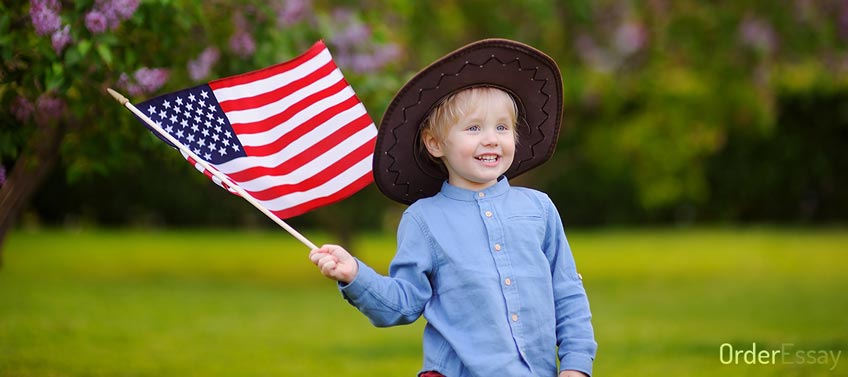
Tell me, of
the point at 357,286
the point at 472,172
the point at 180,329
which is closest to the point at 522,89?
the point at 472,172

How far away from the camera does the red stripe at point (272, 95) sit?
3.84 m

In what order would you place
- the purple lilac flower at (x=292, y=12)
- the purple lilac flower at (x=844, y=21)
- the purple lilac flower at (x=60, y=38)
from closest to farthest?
the purple lilac flower at (x=60, y=38) < the purple lilac flower at (x=292, y=12) < the purple lilac flower at (x=844, y=21)

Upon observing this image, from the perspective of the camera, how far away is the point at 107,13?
15.5 feet

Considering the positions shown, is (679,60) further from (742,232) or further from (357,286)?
(357,286)

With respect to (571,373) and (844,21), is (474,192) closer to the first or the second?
(571,373)

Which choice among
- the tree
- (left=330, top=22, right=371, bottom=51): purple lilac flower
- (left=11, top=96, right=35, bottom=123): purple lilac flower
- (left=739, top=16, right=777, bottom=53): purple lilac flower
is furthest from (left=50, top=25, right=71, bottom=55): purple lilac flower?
(left=739, top=16, right=777, bottom=53): purple lilac flower

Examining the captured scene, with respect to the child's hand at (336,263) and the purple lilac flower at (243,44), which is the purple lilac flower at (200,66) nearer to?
the purple lilac flower at (243,44)

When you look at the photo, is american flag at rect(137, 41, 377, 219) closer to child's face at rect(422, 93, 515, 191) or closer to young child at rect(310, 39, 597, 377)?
young child at rect(310, 39, 597, 377)

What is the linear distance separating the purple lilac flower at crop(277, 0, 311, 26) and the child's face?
12.9 ft

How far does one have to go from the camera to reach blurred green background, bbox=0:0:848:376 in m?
5.57

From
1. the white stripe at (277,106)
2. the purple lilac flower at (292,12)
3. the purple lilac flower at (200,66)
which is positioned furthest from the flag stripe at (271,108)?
the purple lilac flower at (292,12)

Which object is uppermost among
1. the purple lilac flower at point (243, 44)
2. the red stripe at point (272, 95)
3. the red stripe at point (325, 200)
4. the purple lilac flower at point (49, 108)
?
the purple lilac flower at point (243, 44)

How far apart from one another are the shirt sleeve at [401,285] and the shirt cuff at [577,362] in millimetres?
467

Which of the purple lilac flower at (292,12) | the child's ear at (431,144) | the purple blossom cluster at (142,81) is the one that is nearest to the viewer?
the child's ear at (431,144)
